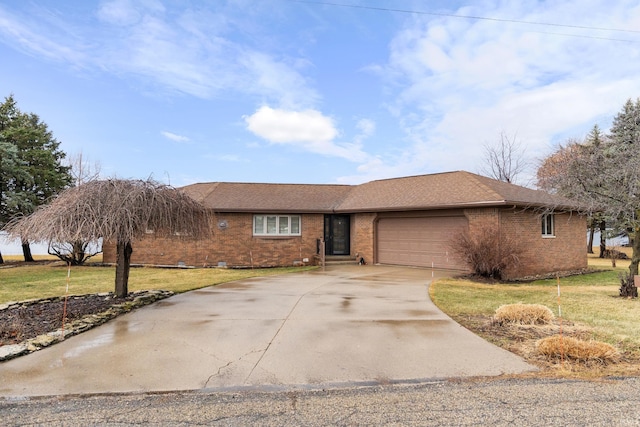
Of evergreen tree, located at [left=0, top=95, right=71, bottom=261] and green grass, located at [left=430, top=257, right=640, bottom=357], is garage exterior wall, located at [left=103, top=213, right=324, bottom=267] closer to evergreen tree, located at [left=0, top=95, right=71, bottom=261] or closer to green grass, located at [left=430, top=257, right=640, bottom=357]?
evergreen tree, located at [left=0, top=95, right=71, bottom=261]

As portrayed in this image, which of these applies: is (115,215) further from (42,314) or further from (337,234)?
(337,234)

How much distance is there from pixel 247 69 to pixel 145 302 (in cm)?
1044

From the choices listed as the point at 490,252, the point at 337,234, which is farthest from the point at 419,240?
the point at 337,234

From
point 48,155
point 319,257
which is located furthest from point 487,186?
point 48,155

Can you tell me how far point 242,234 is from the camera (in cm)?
1856

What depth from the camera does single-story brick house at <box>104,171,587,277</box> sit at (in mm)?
15336

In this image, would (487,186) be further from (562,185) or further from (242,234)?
(242,234)

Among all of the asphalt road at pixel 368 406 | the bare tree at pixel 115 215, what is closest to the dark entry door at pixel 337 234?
the bare tree at pixel 115 215

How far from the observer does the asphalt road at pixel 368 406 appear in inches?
136

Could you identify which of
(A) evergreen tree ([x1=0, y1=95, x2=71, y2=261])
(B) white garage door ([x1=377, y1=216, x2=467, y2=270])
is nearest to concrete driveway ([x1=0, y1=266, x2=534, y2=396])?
(B) white garage door ([x1=377, y1=216, x2=467, y2=270])

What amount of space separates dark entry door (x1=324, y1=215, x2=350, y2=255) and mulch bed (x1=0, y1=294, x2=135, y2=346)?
11.9 m

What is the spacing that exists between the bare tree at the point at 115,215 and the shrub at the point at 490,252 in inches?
382

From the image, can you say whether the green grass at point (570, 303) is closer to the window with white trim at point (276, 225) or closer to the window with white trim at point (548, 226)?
the window with white trim at point (548, 226)

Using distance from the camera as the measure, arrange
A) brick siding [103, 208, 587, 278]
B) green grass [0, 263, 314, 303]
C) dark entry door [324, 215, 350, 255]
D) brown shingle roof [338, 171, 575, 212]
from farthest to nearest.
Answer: dark entry door [324, 215, 350, 255] → brick siding [103, 208, 587, 278] → brown shingle roof [338, 171, 575, 212] → green grass [0, 263, 314, 303]
